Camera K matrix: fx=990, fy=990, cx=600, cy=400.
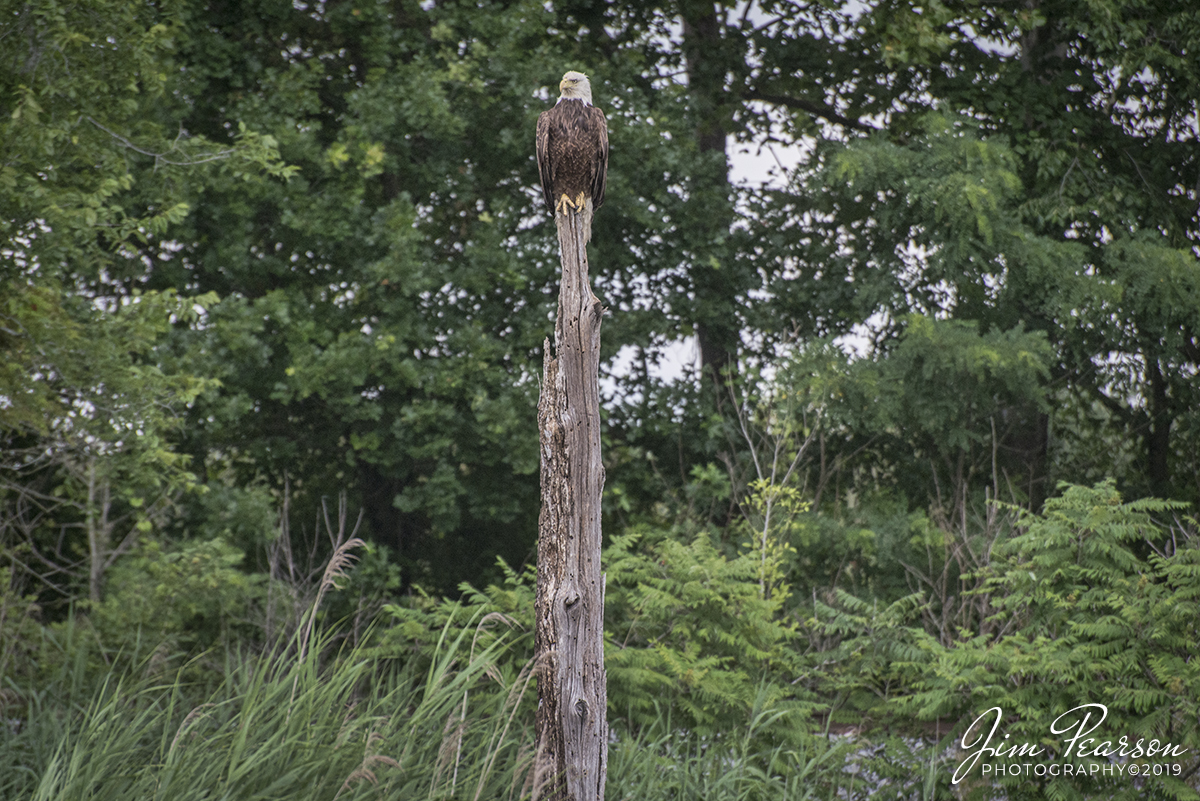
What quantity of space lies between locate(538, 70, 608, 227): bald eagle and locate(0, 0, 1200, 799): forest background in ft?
8.39

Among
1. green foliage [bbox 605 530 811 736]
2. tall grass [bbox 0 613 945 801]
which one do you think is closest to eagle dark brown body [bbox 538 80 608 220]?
tall grass [bbox 0 613 945 801]

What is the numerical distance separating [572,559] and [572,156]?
1701mm

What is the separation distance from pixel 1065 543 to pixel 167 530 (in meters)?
7.48

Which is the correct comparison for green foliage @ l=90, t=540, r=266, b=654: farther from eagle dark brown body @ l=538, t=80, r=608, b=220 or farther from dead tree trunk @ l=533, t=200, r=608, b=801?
eagle dark brown body @ l=538, t=80, r=608, b=220

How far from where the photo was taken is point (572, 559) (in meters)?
3.87

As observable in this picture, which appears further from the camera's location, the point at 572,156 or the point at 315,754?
the point at 572,156

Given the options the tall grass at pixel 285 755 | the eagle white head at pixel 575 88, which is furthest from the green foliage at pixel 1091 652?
the eagle white head at pixel 575 88

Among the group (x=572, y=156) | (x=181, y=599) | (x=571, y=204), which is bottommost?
(x=181, y=599)

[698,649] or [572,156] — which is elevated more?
[572,156]

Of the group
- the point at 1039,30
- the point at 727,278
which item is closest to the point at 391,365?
the point at 727,278

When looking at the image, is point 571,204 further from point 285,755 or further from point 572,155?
point 285,755

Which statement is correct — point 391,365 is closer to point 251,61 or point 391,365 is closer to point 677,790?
point 251,61

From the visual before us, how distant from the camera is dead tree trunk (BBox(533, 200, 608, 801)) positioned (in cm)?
380

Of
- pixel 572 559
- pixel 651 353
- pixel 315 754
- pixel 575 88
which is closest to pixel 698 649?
pixel 572 559
